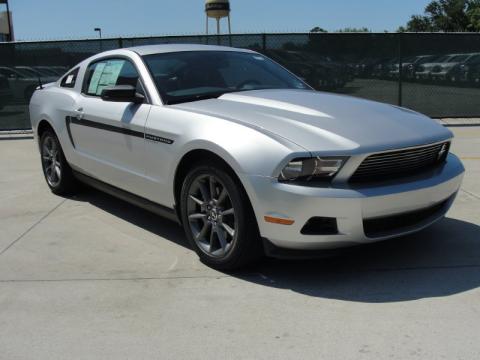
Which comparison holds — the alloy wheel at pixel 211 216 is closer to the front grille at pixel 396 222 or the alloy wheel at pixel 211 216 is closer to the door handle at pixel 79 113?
the front grille at pixel 396 222

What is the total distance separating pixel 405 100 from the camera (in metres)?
12.5

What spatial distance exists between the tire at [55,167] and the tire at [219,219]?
2428mm

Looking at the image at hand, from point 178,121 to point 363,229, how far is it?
1.54m

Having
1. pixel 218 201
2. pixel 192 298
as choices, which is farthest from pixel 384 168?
pixel 192 298

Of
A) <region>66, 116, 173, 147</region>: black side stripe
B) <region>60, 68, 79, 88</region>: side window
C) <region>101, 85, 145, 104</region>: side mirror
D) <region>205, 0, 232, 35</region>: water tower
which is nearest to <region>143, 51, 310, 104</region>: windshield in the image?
<region>101, 85, 145, 104</region>: side mirror

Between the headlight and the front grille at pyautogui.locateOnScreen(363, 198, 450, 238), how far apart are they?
1.28 ft

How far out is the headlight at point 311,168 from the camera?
11.2ft

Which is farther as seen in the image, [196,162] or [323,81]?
[323,81]

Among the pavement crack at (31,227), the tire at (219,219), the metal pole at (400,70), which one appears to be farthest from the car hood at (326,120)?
the metal pole at (400,70)

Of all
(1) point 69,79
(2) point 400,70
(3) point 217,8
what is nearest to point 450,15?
(3) point 217,8

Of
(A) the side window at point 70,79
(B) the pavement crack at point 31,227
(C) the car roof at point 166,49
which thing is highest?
(C) the car roof at point 166,49

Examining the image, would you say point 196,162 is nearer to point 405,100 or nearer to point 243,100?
point 243,100

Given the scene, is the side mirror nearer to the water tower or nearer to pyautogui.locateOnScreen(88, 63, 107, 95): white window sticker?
pyautogui.locateOnScreen(88, 63, 107, 95): white window sticker

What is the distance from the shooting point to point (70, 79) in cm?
603
